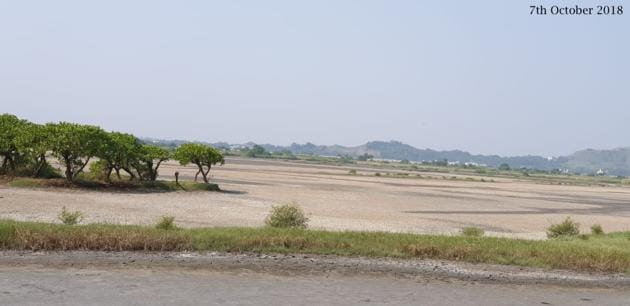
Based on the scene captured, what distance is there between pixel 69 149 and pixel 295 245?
25.7 m

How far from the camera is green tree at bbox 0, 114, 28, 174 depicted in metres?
37.7

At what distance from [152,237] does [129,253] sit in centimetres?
74

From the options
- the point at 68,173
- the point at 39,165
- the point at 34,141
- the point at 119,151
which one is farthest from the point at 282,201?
the point at 34,141

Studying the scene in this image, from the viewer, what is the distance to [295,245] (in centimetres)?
1506

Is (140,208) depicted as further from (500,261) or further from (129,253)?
(500,261)

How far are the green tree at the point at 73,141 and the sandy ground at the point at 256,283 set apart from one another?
81.6 ft

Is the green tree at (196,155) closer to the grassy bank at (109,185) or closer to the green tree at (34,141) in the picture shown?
the grassy bank at (109,185)

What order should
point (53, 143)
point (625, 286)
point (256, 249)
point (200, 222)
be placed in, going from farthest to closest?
point (53, 143)
point (200, 222)
point (256, 249)
point (625, 286)

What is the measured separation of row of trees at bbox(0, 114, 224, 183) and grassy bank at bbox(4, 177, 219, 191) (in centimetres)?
81

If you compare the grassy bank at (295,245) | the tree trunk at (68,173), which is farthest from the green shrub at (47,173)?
the grassy bank at (295,245)

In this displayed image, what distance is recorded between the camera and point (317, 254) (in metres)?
14.7

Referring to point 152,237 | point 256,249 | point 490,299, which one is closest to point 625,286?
point 490,299

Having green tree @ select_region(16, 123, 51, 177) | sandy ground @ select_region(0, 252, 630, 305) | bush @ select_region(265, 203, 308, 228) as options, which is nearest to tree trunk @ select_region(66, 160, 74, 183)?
green tree @ select_region(16, 123, 51, 177)

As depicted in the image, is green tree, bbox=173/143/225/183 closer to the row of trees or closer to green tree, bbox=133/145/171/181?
green tree, bbox=133/145/171/181
